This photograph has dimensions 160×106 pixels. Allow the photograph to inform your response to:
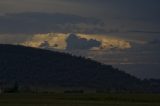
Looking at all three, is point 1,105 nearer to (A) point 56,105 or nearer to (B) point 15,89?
(A) point 56,105

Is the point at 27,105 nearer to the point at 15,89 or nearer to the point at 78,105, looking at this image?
the point at 78,105

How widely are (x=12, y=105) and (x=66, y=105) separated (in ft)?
24.9

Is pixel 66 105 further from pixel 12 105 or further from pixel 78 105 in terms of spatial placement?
pixel 12 105

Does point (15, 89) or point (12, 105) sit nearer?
point (12, 105)

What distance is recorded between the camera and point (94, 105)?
284 ft

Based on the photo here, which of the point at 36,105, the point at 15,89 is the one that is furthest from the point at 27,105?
the point at 15,89

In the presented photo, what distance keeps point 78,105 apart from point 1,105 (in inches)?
423

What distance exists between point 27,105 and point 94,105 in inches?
381

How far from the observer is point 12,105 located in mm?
84188

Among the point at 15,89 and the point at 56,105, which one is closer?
the point at 56,105

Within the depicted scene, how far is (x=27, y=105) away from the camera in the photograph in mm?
83938

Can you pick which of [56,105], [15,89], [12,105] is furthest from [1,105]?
[15,89]

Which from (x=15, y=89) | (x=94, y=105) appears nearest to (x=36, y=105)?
(x=94, y=105)

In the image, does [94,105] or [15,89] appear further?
[15,89]
